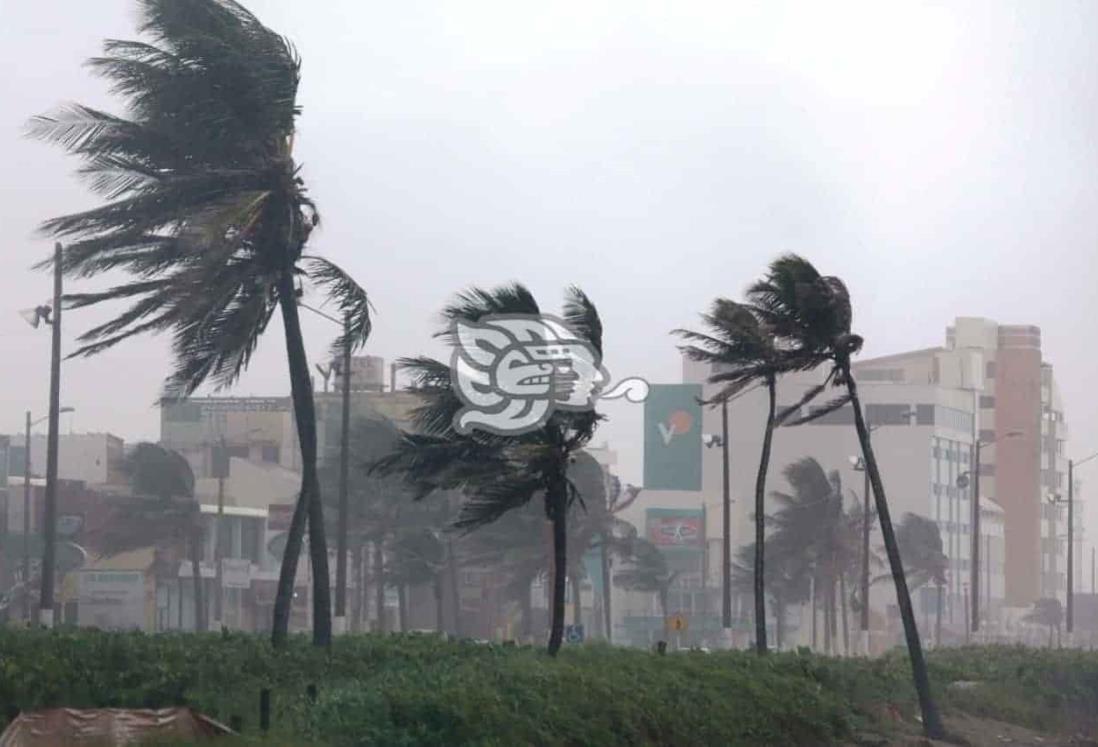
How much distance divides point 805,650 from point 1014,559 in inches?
2930

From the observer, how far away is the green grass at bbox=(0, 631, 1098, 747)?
2030 centimetres

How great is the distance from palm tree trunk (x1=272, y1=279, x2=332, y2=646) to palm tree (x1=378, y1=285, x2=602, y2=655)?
2.68m

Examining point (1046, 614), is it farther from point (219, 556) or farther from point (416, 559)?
point (219, 556)

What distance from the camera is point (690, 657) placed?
30.0m

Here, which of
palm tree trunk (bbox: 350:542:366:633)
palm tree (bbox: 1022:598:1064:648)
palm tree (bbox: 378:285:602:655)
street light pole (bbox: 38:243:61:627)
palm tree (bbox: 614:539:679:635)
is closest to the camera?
palm tree (bbox: 378:285:602:655)

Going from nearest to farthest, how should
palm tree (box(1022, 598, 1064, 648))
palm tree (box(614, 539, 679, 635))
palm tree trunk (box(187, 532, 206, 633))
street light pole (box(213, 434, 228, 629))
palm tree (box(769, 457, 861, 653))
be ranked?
palm tree trunk (box(187, 532, 206, 633)) → street light pole (box(213, 434, 228, 629)) → palm tree (box(769, 457, 861, 653)) → palm tree (box(614, 539, 679, 635)) → palm tree (box(1022, 598, 1064, 648))

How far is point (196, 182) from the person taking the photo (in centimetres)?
2744

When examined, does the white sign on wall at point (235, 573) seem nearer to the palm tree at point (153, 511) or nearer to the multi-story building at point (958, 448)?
the palm tree at point (153, 511)

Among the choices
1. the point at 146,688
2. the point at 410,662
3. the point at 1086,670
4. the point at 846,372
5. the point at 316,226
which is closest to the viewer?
the point at 146,688

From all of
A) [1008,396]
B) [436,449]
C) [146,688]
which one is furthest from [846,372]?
[1008,396]

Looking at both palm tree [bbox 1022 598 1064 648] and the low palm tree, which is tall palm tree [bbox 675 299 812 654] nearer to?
the low palm tree

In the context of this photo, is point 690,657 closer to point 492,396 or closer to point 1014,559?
point 492,396

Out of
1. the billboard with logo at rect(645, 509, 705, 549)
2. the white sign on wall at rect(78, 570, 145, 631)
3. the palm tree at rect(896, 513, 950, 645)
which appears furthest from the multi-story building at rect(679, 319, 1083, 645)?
the white sign on wall at rect(78, 570, 145, 631)

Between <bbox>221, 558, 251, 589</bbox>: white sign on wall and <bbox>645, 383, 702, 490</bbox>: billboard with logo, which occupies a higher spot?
<bbox>645, 383, 702, 490</bbox>: billboard with logo
